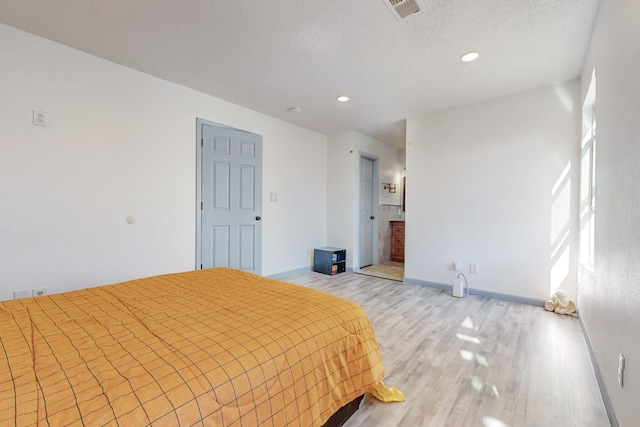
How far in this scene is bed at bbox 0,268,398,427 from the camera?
2.35 feet

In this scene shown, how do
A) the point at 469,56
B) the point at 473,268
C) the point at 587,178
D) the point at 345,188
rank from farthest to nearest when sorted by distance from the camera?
the point at 345,188 → the point at 473,268 → the point at 587,178 → the point at 469,56

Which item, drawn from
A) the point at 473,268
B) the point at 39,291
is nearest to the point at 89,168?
the point at 39,291

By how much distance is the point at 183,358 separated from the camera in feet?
2.96

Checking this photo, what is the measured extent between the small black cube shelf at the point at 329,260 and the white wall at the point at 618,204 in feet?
10.2

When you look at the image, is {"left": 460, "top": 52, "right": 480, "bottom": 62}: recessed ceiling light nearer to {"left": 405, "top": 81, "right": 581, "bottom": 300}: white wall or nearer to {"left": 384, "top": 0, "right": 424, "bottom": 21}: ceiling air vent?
{"left": 384, "top": 0, "right": 424, "bottom": 21}: ceiling air vent

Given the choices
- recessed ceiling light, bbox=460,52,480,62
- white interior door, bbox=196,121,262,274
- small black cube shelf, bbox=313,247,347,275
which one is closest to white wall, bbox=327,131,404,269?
small black cube shelf, bbox=313,247,347,275

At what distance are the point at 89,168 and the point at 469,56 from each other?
362 cm

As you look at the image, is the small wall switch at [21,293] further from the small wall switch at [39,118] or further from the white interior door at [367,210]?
the white interior door at [367,210]

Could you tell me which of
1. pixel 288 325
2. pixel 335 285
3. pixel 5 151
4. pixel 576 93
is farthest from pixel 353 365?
pixel 576 93

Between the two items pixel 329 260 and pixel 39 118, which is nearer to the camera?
pixel 39 118

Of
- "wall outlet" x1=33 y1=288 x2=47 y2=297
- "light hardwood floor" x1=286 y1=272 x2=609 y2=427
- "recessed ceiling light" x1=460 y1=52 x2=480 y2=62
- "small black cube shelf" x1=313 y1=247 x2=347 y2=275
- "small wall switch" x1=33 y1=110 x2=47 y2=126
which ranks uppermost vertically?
"recessed ceiling light" x1=460 y1=52 x2=480 y2=62

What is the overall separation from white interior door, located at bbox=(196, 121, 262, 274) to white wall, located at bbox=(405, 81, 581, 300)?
2307 millimetres

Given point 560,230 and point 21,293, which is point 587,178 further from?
point 21,293

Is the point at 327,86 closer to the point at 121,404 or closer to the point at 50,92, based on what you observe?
the point at 50,92
